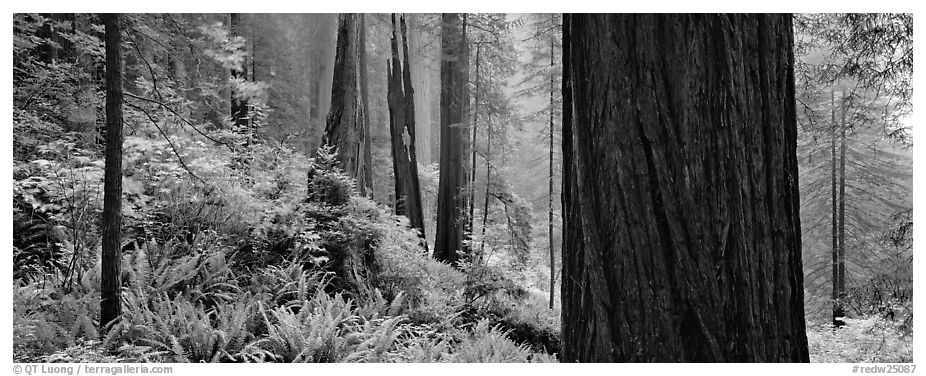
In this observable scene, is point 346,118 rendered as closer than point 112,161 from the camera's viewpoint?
No

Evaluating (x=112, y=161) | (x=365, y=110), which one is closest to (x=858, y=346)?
(x=112, y=161)

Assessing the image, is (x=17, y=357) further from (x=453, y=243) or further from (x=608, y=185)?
(x=453, y=243)

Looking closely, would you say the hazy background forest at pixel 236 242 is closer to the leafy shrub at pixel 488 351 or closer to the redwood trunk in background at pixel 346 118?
the leafy shrub at pixel 488 351

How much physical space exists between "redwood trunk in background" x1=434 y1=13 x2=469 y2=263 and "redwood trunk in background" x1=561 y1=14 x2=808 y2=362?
404 inches

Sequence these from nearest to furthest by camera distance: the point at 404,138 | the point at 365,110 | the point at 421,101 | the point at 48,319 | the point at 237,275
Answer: the point at 48,319 → the point at 237,275 → the point at 404,138 → the point at 365,110 → the point at 421,101

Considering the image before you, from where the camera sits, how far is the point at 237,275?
20.9 ft

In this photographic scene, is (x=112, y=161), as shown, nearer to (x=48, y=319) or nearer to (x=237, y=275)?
(x=48, y=319)

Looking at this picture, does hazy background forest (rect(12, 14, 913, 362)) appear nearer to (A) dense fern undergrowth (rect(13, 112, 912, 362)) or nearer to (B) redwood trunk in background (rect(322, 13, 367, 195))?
(A) dense fern undergrowth (rect(13, 112, 912, 362))

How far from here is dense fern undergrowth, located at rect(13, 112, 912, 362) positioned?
4633 mm

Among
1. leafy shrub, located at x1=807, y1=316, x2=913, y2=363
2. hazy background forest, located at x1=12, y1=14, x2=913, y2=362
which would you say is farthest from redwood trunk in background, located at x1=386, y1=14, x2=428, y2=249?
leafy shrub, located at x1=807, y1=316, x2=913, y2=363

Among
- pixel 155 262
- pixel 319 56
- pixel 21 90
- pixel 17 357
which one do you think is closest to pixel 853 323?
pixel 155 262

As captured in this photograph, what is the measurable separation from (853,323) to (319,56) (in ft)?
53.0

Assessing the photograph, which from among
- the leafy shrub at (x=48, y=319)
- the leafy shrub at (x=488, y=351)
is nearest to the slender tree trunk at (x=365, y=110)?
the leafy shrub at (x=488, y=351)

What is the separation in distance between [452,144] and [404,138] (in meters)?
1.34
